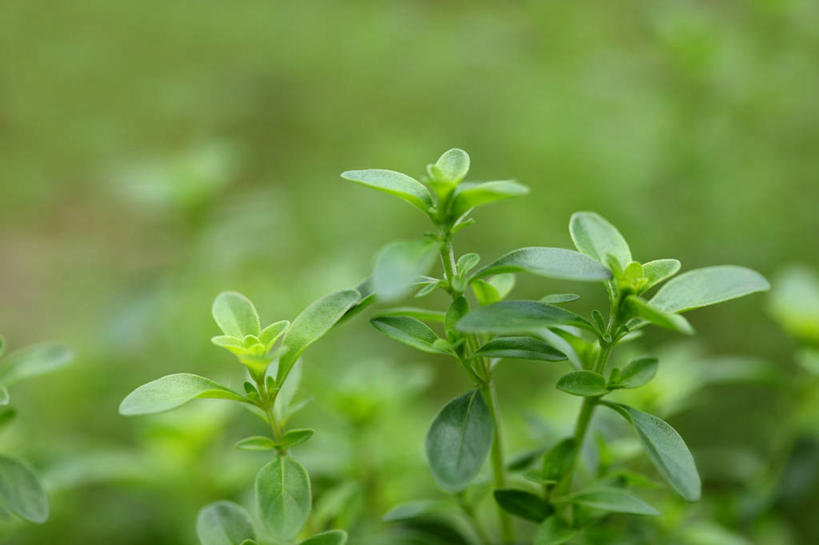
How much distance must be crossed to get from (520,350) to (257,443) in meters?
0.27

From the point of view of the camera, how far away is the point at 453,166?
707mm

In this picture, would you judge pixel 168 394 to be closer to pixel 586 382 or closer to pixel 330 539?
pixel 330 539

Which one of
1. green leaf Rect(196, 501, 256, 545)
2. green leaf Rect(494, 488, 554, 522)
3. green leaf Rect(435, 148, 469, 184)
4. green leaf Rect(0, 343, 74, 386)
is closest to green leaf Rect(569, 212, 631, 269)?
green leaf Rect(435, 148, 469, 184)

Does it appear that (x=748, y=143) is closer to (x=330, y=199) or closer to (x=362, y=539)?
(x=330, y=199)

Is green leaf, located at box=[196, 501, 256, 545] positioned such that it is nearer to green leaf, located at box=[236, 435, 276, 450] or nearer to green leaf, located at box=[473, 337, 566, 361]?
green leaf, located at box=[236, 435, 276, 450]

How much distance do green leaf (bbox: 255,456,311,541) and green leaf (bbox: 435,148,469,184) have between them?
28 cm

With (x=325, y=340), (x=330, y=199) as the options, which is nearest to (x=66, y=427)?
(x=325, y=340)

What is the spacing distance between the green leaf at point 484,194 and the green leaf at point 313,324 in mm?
112

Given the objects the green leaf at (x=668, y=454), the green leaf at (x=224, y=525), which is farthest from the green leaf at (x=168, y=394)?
the green leaf at (x=668, y=454)

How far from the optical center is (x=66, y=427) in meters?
1.81

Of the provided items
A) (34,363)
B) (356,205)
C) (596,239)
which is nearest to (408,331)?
(596,239)

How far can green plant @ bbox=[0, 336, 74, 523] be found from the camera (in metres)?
0.75

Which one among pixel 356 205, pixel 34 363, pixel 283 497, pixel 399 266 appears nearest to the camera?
pixel 399 266

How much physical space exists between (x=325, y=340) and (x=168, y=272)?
0.38 m
